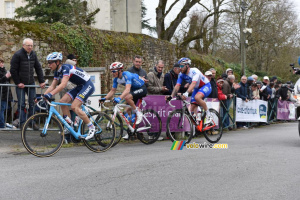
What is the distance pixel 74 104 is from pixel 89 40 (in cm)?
1204

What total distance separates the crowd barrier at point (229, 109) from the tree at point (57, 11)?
14.1 metres

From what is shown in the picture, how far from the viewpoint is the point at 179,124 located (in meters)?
10.9

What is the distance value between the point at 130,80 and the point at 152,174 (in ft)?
12.2

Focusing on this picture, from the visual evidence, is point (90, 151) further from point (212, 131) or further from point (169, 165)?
point (212, 131)

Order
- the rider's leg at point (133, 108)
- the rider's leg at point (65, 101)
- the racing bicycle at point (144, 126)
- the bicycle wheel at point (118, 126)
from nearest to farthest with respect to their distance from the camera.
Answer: the rider's leg at point (65, 101), the bicycle wheel at point (118, 126), the racing bicycle at point (144, 126), the rider's leg at point (133, 108)

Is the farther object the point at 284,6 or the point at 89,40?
the point at 284,6

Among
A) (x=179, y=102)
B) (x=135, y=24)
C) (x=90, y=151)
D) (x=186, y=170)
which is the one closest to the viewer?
(x=186, y=170)

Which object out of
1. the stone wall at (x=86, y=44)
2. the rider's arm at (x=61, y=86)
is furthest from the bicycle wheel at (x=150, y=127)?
the stone wall at (x=86, y=44)

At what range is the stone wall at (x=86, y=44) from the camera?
1667 cm

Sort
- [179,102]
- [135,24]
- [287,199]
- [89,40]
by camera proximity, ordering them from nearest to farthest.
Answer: [287,199] < [179,102] < [89,40] < [135,24]

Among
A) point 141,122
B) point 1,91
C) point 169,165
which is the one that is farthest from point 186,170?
point 1,91

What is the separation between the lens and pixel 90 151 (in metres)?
9.50

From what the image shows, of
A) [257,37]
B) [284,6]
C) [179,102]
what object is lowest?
[179,102]

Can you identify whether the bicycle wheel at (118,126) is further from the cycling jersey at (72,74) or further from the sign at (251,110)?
the sign at (251,110)
